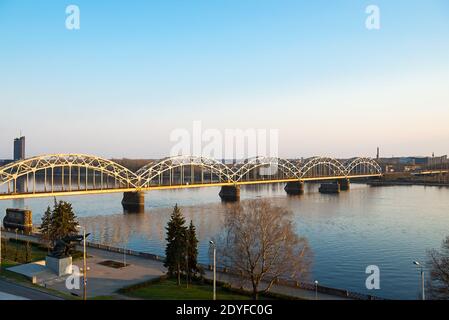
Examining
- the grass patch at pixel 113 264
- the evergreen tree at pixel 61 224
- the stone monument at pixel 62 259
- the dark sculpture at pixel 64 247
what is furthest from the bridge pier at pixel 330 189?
the stone monument at pixel 62 259

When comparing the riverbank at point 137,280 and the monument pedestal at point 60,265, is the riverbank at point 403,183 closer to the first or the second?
the riverbank at point 137,280

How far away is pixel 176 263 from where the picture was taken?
896 inches

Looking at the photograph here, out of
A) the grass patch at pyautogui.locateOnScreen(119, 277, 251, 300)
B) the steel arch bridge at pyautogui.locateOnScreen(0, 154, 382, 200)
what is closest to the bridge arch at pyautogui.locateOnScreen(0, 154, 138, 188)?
the steel arch bridge at pyautogui.locateOnScreen(0, 154, 382, 200)

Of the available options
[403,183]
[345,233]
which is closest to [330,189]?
[403,183]

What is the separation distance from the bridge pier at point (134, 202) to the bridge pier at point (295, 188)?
3483 cm

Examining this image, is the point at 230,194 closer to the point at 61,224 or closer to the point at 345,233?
the point at 345,233

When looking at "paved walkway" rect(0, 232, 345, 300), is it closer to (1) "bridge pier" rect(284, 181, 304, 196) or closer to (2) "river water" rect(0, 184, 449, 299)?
(2) "river water" rect(0, 184, 449, 299)

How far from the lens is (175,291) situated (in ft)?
67.2

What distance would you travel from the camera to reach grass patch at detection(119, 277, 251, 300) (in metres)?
19.5

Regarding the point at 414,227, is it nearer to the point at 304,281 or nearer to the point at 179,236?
the point at 304,281

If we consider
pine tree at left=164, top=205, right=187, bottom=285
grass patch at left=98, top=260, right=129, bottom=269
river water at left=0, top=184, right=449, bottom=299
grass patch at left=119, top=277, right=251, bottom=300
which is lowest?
river water at left=0, top=184, right=449, bottom=299

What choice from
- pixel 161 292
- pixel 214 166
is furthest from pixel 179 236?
pixel 214 166

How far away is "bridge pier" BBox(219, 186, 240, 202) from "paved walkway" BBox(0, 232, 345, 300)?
159 ft

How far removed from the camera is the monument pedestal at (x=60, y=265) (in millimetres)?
23547
